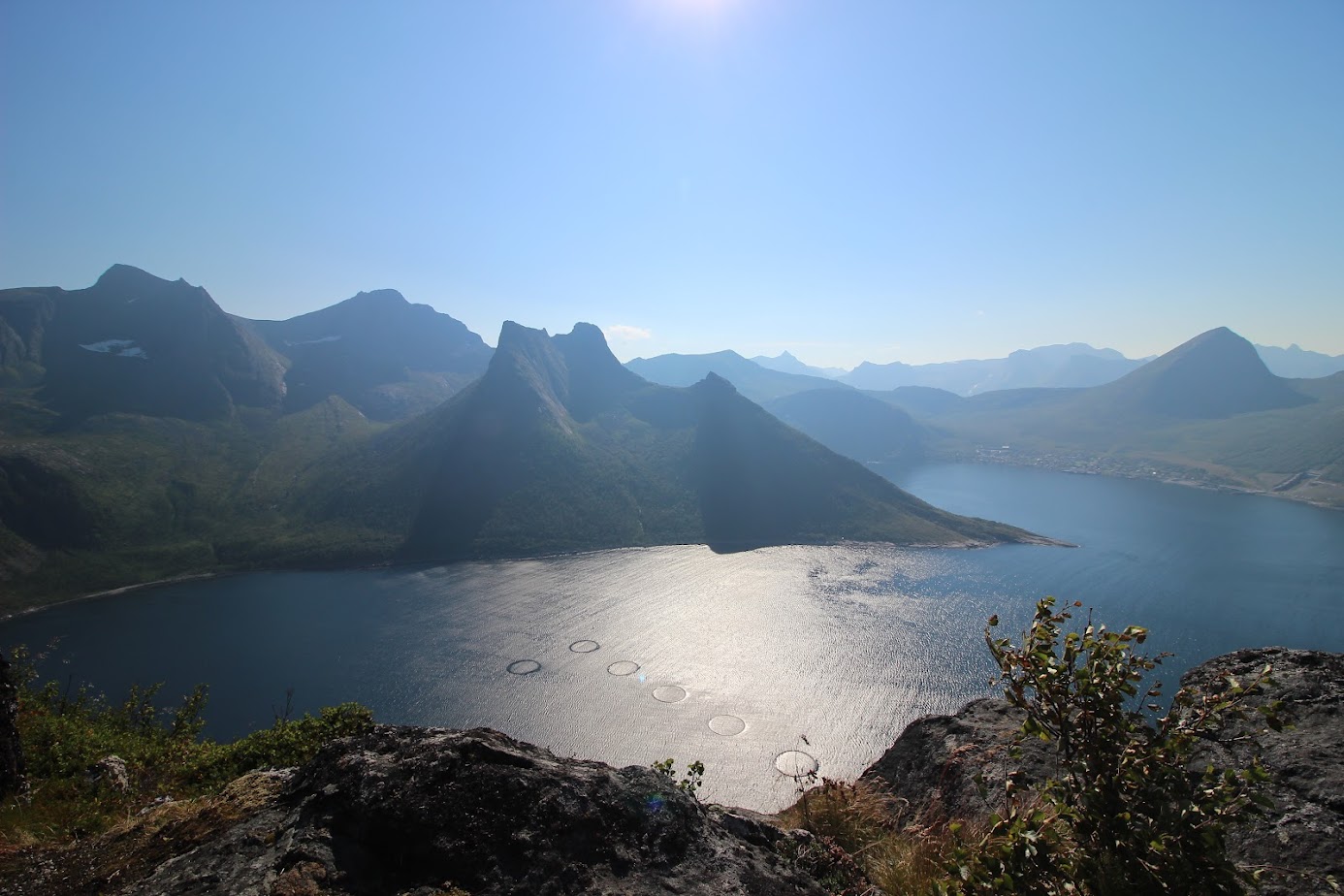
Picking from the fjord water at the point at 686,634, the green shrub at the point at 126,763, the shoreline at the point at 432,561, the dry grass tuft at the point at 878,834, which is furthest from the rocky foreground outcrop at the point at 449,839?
the shoreline at the point at 432,561

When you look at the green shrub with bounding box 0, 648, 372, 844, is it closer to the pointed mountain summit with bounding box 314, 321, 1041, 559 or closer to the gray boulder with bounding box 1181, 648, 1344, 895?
the gray boulder with bounding box 1181, 648, 1344, 895

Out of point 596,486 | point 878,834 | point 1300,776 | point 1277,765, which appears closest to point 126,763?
point 878,834

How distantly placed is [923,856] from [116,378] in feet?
857

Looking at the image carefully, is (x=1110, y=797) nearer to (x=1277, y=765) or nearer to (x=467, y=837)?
(x=467, y=837)

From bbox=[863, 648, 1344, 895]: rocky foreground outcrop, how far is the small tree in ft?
0.81

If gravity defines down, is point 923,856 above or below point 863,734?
above

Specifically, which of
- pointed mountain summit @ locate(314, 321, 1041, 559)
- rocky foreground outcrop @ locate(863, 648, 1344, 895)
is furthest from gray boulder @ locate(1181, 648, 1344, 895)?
pointed mountain summit @ locate(314, 321, 1041, 559)

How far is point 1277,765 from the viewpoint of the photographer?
768 cm

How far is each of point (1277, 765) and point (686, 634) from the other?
87320 mm

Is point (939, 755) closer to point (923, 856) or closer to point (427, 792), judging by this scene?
point (923, 856)

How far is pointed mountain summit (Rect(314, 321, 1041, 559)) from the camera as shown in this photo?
14162 cm

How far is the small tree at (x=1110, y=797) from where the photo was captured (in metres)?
3.65

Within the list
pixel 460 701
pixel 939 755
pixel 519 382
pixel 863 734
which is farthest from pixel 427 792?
pixel 519 382

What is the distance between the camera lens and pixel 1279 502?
7613 inches
